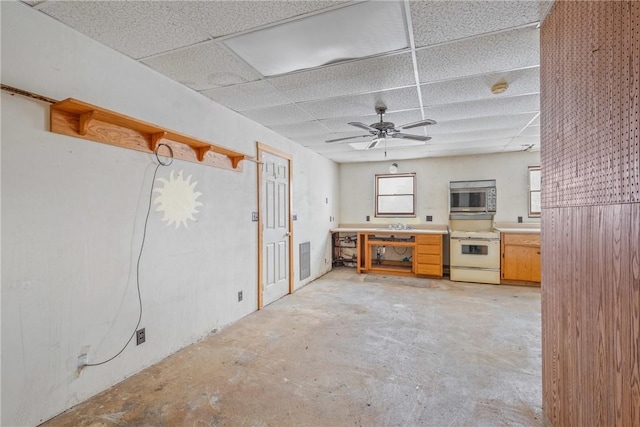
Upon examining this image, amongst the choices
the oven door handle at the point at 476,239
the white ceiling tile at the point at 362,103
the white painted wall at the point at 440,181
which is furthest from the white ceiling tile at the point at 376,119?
the white painted wall at the point at 440,181

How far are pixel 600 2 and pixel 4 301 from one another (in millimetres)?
3132

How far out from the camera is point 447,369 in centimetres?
239

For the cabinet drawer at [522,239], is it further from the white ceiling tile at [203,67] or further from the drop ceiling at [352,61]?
the white ceiling tile at [203,67]

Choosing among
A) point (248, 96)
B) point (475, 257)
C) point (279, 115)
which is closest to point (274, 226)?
point (279, 115)

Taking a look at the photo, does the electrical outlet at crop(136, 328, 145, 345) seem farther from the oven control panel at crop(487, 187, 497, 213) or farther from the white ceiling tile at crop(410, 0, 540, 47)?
the oven control panel at crop(487, 187, 497, 213)

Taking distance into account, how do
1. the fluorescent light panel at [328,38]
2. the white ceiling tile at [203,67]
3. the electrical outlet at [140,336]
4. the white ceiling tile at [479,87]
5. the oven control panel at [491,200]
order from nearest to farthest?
the fluorescent light panel at [328,38] < the white ceiling tile at [203,67] < the electrical outlet at [140,336] < the white ceiling tile at [479,87] < the oven control panel at [491,200]

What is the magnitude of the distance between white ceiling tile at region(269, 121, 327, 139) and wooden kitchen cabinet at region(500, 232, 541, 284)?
11.7ft

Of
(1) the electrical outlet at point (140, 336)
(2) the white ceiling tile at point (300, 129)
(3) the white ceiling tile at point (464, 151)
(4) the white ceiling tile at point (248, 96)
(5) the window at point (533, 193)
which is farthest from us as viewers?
(5) the window at point (533, 193)

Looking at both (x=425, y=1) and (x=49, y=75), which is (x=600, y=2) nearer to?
(x=425, y=1)

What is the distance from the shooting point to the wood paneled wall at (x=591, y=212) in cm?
102

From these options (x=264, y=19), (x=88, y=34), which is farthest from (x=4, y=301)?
(x=264, y=19)

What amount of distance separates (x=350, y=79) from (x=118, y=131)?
1.89 meters

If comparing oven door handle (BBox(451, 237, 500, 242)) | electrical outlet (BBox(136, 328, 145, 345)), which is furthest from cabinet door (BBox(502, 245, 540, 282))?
electrical outlet (BBox(136, 328, 145, 345))

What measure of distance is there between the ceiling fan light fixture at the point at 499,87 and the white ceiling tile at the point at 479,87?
28mm
